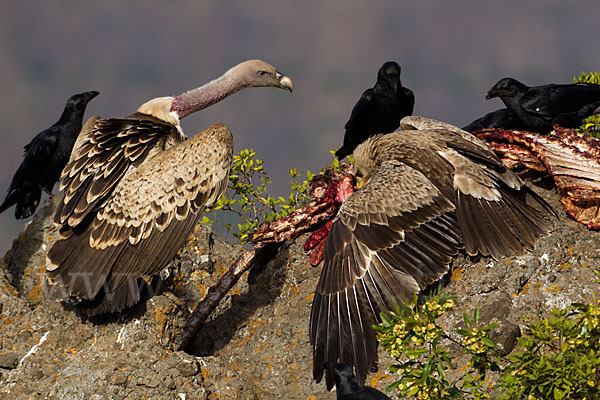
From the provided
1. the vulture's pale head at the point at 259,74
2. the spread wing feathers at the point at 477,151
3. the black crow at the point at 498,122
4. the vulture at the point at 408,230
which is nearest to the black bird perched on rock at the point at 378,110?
the black crow at the point at 498,122

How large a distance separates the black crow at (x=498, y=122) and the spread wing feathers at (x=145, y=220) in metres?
4.02

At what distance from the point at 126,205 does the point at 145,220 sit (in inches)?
9.8

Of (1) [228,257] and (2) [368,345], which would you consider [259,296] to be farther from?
(2) [368,345]

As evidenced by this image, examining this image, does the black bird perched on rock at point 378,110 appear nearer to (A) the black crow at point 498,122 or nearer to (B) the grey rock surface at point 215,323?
(A) the black crow at point 498,122

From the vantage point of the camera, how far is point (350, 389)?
389cm

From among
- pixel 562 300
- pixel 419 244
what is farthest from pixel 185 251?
pixel 562 300

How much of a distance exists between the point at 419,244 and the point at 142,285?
267cm

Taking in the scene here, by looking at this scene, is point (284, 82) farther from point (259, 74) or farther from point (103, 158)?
point (103, 158)

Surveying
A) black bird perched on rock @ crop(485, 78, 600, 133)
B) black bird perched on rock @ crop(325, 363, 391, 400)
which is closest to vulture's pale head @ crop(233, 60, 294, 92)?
black bird perched on rock @ crop(485, 78, 600, 133)

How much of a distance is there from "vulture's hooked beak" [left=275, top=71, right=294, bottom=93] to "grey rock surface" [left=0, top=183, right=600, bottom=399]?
2.04m

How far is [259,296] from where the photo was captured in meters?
6.50

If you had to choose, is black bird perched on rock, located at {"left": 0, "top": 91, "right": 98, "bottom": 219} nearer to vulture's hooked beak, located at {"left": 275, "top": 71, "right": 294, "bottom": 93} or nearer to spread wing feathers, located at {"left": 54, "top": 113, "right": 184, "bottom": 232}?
spread wing feathers, located at {"left": 54, "top": 113, "right": 184, "bottom": 232}

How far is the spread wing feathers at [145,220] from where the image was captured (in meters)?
5.86

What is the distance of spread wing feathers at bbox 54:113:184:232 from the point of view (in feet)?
20.0
